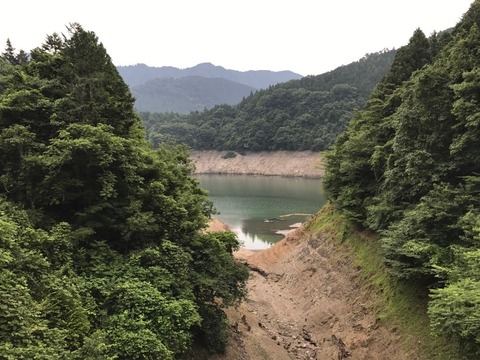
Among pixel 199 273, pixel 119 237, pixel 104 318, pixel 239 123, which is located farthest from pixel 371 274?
pixel 239 123

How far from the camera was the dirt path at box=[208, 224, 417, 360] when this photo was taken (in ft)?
59.6

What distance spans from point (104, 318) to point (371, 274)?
54.9 feet

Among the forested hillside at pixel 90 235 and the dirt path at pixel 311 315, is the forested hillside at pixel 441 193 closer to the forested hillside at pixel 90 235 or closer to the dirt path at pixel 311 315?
the dirt path at pixel 311 315

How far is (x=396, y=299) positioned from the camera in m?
18.7

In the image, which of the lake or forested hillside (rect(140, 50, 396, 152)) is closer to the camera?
the lake

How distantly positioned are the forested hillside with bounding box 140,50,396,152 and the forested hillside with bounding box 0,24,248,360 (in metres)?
95.7

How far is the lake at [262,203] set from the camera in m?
54.5

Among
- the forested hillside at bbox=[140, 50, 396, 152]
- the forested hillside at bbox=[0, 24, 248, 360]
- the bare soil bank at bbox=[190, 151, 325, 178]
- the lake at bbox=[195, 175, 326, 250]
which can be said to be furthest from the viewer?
the forested hillside at bbox=[140, 50, 396, 152]

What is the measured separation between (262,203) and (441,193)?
195 feet

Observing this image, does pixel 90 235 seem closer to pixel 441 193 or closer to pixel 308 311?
pixel 441 193

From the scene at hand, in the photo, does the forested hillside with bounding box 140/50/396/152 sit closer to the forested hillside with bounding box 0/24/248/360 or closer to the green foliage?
the green foliage

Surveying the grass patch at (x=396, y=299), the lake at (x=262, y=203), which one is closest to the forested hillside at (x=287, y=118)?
the lake at (x=262, y=203)

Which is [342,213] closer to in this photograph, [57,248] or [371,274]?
[371,274]

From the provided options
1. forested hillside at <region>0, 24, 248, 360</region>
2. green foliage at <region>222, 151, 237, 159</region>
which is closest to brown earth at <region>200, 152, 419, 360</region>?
forested hillside at <region>0, 24, 248, 360</region>
